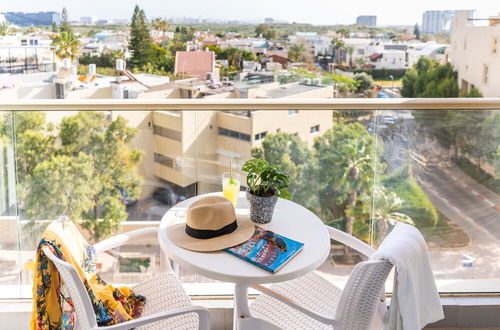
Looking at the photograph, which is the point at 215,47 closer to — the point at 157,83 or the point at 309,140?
the point at 157,83

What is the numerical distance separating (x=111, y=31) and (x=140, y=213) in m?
6.74

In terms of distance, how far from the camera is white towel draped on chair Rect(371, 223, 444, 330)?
1.34 metres

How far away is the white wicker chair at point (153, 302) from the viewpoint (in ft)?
4.28

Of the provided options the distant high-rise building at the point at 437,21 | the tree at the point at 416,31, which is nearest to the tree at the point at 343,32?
the tree at the point at 416,31

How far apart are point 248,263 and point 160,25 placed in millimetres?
8355

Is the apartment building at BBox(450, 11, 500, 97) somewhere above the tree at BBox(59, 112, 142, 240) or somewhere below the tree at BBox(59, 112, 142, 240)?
above

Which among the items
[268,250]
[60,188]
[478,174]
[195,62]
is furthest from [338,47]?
[268,250]

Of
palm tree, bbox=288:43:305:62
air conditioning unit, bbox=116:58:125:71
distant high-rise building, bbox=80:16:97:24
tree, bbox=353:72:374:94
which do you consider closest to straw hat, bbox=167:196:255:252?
tree, bbox=353:72:374:94

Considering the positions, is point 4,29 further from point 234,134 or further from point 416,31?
point 416,31

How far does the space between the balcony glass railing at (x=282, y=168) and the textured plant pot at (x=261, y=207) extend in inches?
32.1

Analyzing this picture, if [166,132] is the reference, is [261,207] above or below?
below

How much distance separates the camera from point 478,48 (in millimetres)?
6969

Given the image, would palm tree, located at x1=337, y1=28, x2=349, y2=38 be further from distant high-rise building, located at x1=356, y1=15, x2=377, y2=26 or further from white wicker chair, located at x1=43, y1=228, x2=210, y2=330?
white wicker chair, located at x1=43, y1=228, x2=210, y2=330

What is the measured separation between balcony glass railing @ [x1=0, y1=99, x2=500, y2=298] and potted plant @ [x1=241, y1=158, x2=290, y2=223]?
0.82 metres
